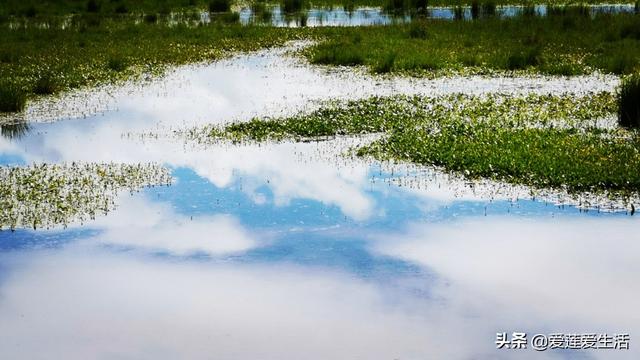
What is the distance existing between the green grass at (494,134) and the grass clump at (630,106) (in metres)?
0.52

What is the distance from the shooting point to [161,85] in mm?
23281

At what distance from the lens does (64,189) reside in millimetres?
13922

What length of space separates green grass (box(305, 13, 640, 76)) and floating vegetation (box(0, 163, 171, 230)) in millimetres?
11243

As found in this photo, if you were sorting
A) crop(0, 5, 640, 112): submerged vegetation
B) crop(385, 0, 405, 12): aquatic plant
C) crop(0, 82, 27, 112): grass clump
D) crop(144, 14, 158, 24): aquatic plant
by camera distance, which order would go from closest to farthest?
crop(0, 82, 27, 112): grass clump < crop(0, 5, 640, 112): submerged vegetation < crop(144, 14, 158, 24): aquatic plant < crop(385, 0, 405, 12): aquatic plant

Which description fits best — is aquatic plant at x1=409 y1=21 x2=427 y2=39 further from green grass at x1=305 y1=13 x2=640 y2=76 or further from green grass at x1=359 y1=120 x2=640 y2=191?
green grass at x1=359 y1=120 x2=640 y2=191

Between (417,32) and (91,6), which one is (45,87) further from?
(91,6)

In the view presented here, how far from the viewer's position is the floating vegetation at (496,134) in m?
13.7

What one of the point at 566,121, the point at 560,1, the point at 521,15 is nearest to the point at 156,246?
the point at 566,121

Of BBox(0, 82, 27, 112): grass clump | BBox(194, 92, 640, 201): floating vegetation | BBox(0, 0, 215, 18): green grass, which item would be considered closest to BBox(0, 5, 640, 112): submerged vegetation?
BBox(0, 82, 27, 112): grass clump

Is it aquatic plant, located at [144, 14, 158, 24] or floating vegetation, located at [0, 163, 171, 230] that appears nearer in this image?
floating vegetation, located at [0, 163, 171, 230]

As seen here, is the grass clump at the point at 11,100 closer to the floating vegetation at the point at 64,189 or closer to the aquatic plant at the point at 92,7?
the floating vegetation at the point at 64,189

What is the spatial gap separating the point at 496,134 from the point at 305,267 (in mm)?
6870

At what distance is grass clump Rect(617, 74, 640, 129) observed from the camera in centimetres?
1686

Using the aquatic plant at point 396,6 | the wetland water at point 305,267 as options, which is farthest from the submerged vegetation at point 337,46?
the wetland water at point 305,267
